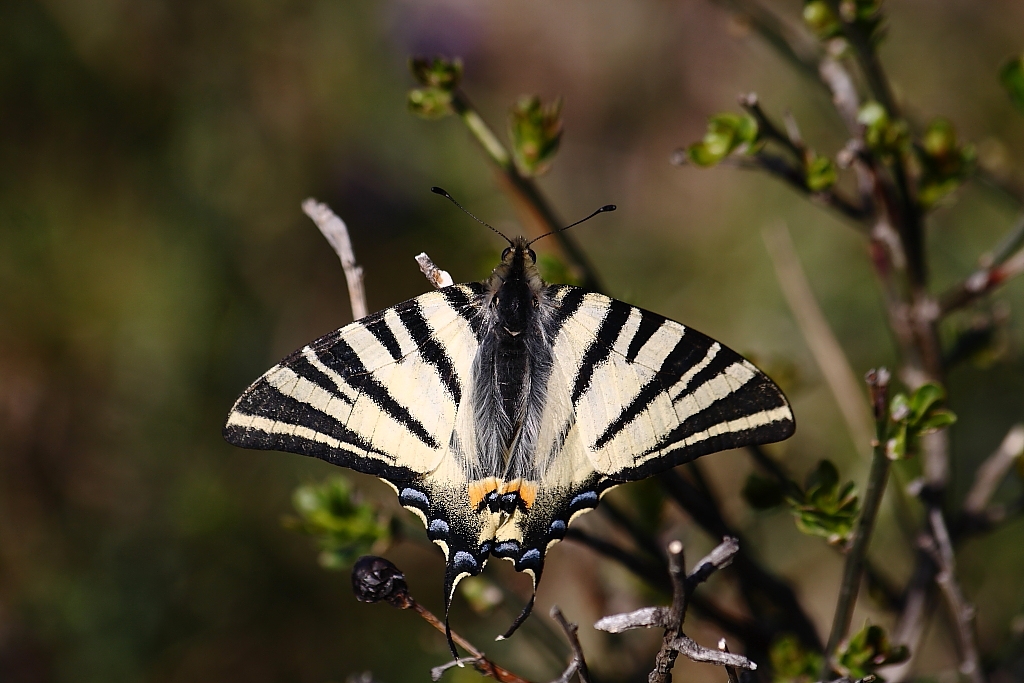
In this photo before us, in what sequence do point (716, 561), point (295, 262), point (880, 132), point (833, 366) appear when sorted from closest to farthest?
point (716, 561), point (880, 132), point (833, 366), point (295, 262)

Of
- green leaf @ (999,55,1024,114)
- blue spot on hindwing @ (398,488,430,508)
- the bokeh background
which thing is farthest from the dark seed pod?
green leaf @ (999,55,1024,114)

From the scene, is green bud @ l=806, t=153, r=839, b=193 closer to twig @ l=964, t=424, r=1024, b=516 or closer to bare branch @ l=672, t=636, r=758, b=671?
twig @ l=964, t=424, r=1024, b=516

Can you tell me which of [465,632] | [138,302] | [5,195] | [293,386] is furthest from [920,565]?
Answer: [5,195]

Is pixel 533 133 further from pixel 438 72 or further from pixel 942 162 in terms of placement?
pixel 942 162

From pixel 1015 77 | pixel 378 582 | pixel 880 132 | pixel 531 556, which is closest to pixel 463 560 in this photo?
pixel 531 556

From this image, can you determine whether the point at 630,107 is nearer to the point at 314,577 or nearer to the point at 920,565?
the point at 314,577

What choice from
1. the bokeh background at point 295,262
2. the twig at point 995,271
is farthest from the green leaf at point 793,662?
the twig at point 995,271

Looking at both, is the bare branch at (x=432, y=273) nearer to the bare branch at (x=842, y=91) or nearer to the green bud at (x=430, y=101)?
the green bud at (x=430, y=101)
